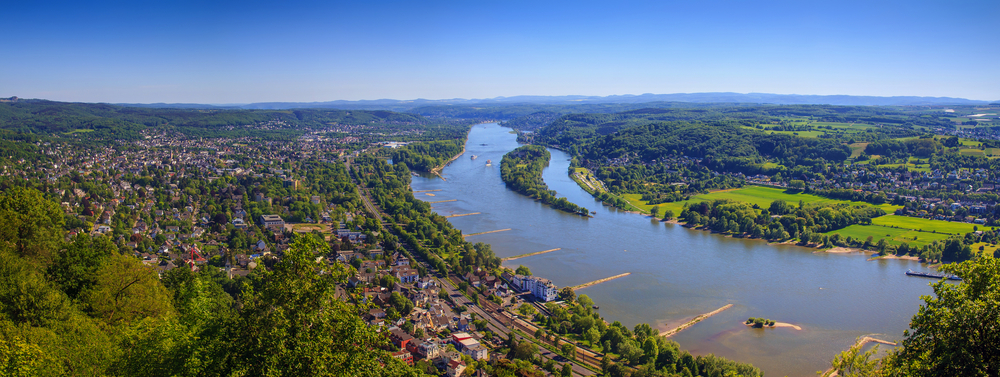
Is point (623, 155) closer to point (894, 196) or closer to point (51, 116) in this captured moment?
point (894, 196)

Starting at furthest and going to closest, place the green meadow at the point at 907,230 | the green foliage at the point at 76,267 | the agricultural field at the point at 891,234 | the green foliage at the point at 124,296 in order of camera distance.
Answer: the green meadow at the point at 907,230
the agricultural field at the point at 891,234
the green foliage at the point at 76,267
the green foliage at the point at 124,296

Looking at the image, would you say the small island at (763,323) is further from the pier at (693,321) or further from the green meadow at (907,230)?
the green meadow at (907,230)

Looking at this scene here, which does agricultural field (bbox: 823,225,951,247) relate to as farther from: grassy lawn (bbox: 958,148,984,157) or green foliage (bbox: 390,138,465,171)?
green foliage (bbox: 390,138,465,171)

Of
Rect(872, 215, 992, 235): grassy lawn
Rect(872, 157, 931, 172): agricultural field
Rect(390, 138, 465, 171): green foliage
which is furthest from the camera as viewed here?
Rect(390, 138, 465, 171): green foliage

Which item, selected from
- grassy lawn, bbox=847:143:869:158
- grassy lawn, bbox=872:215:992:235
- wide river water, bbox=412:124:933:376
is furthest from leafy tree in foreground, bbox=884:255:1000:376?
grassy lawn, bbox=847:143:869:158

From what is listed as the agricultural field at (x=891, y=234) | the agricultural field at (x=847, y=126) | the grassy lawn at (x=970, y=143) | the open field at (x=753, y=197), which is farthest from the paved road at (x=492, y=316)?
the agricultural field at (x=847, y=126)
